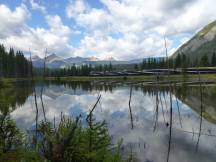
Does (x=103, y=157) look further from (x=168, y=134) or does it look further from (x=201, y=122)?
(x=201, y=122)

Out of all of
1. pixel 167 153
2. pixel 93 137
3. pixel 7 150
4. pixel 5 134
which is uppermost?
pixel 93 137

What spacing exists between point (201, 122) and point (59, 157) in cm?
2729

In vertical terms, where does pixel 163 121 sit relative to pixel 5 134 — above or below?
below

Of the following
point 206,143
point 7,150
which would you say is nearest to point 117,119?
point 206,143

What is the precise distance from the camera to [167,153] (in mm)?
20562

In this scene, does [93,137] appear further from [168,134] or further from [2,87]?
[2,87]

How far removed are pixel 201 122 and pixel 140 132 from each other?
9.69 meters

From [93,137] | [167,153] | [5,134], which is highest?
[93,137]

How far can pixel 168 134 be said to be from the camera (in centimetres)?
2620

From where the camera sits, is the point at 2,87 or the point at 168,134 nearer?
the point at 168,134

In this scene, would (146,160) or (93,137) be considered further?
(146,160)

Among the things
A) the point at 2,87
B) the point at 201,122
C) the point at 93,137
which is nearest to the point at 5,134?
the point at 93,137

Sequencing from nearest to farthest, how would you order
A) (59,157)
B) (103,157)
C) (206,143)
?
A: (59,157) < (103,157) < (206,143)

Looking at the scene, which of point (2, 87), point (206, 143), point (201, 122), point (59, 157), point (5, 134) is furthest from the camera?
point (2, 87)
